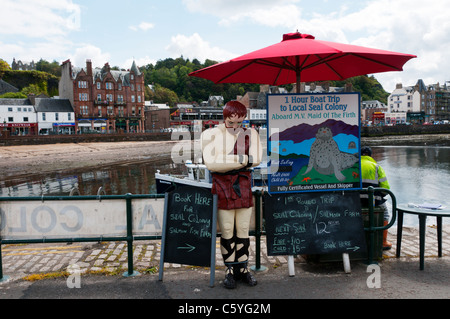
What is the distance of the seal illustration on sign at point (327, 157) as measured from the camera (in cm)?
502

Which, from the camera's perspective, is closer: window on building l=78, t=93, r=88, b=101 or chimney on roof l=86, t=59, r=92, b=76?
window on building l=78, t=93, r=88, b=101

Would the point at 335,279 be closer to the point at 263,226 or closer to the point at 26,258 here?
the point at 263,226

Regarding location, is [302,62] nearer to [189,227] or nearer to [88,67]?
[189,227]

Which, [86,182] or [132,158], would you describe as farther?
[132,158]

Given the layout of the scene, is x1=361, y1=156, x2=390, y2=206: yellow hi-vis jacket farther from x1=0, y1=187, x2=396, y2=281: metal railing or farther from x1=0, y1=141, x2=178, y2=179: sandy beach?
x1=0, y1=141, x2=178, y2=179: sandy beach

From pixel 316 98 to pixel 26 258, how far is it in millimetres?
5432

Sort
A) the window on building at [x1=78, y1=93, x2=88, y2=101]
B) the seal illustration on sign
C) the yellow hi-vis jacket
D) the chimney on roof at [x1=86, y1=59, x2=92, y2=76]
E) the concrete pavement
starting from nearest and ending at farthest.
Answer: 1. the concrete pavement
2. the seal illustration on sign
3. the yellow hi-vis jacket
4. the window on building at [x1=78, y1=93, x2=88, y2=101]
5. the chimney on roof at [x1=86, y1=59, x2=92, y2=76]

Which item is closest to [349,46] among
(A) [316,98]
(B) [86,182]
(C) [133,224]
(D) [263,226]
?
(A) [316,98]

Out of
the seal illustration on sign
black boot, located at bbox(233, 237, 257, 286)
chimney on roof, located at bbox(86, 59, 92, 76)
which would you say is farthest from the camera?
chimney on roof, located at bbox(86, 59, 92, 76)

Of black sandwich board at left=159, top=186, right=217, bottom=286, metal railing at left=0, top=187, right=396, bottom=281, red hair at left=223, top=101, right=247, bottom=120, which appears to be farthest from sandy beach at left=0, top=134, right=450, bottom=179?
red hair at left=223, top=101, right=247, bottom=120

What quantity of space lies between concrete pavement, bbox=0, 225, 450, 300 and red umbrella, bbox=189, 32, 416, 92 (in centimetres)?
287

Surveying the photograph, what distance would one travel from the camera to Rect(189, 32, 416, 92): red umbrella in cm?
422

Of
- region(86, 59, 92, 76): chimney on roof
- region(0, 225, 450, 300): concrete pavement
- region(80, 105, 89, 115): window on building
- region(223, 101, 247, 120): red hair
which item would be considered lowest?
region(0, 225, 450, 300): concrete pavement

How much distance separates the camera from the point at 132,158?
142 ft
